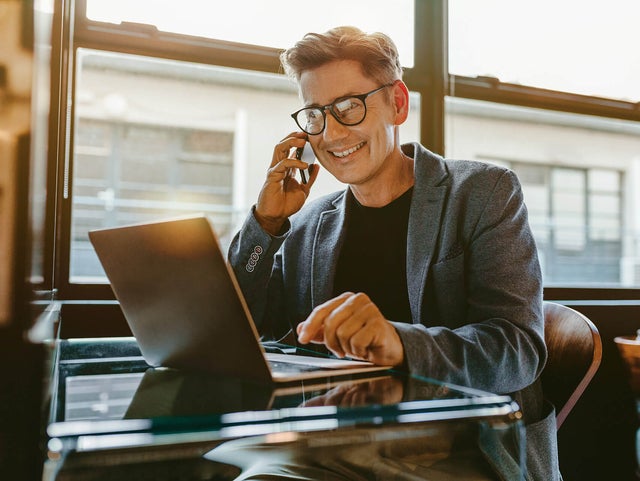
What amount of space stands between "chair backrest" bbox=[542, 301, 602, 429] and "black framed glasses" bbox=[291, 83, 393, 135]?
0.62 metres

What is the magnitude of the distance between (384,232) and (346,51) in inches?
17.5

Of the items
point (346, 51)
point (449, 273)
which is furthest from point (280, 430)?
point (346, 51)

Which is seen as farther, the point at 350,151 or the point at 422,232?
the point at 350,151

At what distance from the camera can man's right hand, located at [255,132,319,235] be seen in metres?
1.41

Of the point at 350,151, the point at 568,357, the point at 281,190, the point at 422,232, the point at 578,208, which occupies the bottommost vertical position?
the point at 568,357

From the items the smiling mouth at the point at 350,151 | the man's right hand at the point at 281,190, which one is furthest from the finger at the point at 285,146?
the smiling mouth at the point at 350,151

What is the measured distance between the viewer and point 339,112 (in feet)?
4.67

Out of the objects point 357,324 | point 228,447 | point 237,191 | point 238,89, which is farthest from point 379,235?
point 237,191

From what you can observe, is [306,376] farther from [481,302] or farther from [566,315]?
[566,315]

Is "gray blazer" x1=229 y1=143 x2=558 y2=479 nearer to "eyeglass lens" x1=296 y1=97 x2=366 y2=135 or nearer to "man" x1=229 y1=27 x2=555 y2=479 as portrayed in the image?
"man" x1=229 y1=27 x2=555 y2=479

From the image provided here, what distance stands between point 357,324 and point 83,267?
4.18 feet

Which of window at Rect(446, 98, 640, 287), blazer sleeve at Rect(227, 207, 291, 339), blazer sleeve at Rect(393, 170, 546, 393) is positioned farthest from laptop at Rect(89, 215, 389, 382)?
window at Rect(446, 98, 640, 287)

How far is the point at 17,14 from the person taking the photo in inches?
23.9

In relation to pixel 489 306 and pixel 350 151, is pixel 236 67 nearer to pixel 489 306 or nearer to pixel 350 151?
pixel 350 151
